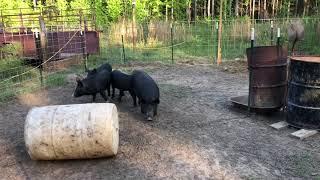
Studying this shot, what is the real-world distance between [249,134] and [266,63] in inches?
58.3

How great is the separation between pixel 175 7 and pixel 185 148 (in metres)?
25.7

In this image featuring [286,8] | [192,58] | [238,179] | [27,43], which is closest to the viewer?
[238,179]

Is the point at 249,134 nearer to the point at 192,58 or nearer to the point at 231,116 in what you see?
the point at 231,116

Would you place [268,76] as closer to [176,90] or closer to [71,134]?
[176,90]

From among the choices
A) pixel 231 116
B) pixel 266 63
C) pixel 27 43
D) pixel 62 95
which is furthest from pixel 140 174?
pixel 27 43

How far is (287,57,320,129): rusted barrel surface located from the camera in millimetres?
6180

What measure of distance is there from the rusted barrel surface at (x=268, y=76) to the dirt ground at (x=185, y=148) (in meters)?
0.31

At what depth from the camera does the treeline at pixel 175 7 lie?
24828mm

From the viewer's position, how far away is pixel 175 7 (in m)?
30.3

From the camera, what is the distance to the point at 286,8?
28859 millimetres

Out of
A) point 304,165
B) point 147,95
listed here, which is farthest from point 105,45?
point 304,165

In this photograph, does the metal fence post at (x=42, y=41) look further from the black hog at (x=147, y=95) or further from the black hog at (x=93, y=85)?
the black hog at (x=147, y=95)

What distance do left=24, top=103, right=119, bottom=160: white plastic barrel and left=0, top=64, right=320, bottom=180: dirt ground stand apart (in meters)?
0.21

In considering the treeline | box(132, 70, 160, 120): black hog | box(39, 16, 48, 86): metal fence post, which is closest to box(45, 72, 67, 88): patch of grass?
box(39, 16, 48, 86): metal fence post
